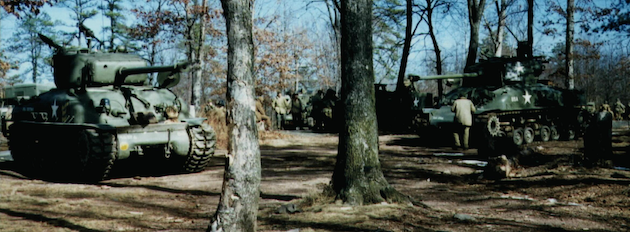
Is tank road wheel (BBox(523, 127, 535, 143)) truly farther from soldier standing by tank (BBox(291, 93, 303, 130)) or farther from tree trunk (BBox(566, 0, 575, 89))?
soldier standing by tank (BBox(291, 93, 303, 130))

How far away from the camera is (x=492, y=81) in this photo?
18875mm

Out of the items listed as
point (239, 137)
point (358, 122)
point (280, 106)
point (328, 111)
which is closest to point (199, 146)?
point (358, 122)

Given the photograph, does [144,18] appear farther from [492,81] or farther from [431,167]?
[431,167]

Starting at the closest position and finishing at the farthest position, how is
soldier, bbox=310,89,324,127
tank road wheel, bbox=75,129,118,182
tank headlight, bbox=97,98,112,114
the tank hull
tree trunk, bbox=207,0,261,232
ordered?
tree trunk, bbox=207,0,261,232 → tank road wheel, bbox=75,129,118,182 → tank headlight, bbox=97,98,112,114 → the tank hull → soldier, bbox=310,89,324,127

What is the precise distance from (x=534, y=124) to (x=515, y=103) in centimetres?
136

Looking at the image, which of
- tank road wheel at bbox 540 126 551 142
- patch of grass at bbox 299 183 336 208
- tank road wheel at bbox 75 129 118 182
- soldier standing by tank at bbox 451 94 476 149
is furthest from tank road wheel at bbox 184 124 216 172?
tank road wheel at bbox 540 126 551 142

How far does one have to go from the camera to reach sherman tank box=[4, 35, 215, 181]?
10.2 m

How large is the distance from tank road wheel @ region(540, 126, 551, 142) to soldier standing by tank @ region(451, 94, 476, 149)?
12.0ft

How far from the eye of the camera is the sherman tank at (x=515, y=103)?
56.5 ft

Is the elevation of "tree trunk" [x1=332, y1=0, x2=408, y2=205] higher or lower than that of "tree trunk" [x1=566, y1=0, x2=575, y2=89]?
lower

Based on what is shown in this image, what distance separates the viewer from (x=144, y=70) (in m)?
11.6

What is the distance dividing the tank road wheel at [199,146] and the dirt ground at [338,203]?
301 mm

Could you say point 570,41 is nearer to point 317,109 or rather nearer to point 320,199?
point 317,109

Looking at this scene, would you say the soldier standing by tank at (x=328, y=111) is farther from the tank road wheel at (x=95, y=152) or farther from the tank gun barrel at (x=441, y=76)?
the tank road wheel at (x=95, y=152)
